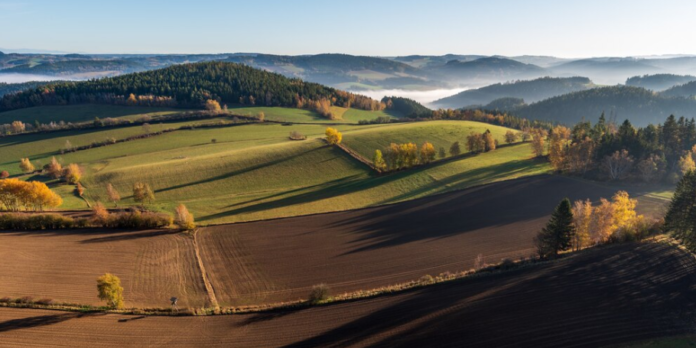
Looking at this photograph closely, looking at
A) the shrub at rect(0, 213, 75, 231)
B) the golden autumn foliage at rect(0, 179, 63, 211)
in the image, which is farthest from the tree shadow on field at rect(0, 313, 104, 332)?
the golden autumn foliage at rect(0, 179, 63, 211)

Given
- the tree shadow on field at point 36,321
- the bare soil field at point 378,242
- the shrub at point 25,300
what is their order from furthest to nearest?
the bare soil field at point 378,242, the shrub at point 25,300, the tree shadow on field at point 36,321

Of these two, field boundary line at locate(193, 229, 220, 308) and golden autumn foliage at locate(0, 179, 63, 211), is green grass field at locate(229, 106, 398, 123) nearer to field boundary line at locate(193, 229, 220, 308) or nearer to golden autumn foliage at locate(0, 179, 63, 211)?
golden autumn foliage at locate(0, 179, 63, 211)

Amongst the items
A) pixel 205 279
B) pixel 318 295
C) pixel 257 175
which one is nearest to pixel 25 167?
pixel 257 175

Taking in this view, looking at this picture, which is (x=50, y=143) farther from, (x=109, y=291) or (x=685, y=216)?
(x=685, y=216)

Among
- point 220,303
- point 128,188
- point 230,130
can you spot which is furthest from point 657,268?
point 230,130

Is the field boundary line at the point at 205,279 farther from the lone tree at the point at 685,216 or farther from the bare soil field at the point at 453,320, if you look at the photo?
the lone tree at the point at 685,216

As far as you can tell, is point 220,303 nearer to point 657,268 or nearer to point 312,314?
point 312,314

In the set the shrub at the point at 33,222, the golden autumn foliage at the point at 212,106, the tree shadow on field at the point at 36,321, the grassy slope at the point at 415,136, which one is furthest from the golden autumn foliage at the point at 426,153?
the golden autumn foliage at the point at 212,106
